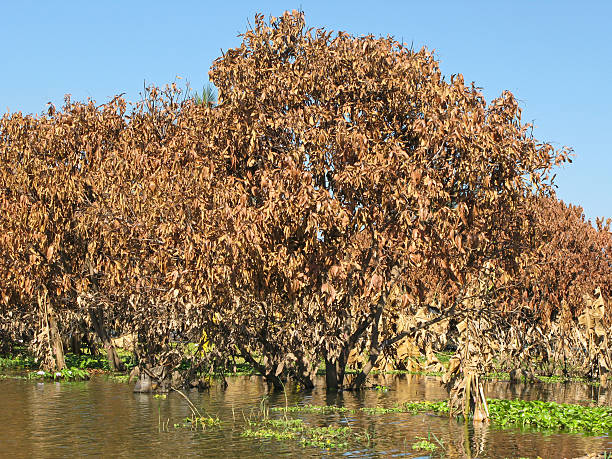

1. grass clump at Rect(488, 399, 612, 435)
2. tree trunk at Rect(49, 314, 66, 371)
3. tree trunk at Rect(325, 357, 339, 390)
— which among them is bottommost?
grass clump at Rect(488, 399, 612, 435)

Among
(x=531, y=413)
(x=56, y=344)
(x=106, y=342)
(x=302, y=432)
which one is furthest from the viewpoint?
(x=106, y=342)

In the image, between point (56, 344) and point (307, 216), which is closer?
point (307, 216)

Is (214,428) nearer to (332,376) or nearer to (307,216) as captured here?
(307,216)

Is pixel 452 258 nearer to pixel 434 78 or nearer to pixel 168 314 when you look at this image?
pixel 434 78

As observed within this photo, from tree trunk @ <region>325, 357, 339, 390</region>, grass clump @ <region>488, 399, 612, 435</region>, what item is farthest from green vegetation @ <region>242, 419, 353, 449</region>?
tree trunk @ <region>325, 357, 339, 390</region>

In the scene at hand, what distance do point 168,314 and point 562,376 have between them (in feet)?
59.7

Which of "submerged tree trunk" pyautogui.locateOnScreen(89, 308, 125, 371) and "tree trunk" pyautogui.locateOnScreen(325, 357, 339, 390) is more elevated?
"submerged tree trunk" pyautogui.locateOnScreen(89, 308, 125, 371)

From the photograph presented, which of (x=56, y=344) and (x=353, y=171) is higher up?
(x=353, y=171)

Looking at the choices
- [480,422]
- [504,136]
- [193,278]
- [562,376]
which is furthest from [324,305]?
[562,376]

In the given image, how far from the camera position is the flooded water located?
16.5 m

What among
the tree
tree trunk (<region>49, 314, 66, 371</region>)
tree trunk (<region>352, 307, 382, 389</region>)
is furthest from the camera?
tree trunk (<region>49, 314, 66, 371</region>)

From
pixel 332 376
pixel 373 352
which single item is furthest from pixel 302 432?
pixel 332 376

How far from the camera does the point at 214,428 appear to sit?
19.5 meters

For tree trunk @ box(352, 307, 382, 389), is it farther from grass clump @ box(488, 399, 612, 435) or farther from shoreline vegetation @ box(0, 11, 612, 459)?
grass clump @ box(488, 399, 612, 435)
